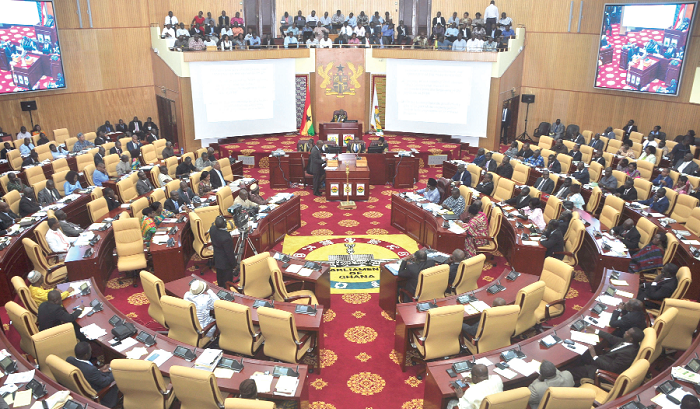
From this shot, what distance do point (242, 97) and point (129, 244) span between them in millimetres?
10840

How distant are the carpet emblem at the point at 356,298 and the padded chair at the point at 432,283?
52.1 inches

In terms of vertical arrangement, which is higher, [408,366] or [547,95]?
[547,95]

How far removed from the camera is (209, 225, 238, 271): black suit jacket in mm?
8453

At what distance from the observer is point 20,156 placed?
1377 centimetres

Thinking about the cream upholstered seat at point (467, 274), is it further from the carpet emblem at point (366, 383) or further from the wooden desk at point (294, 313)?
the wooden desk at point (294, 313)

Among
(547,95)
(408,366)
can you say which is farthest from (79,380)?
(547,95)

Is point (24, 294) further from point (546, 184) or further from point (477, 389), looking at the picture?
point (546, 184)

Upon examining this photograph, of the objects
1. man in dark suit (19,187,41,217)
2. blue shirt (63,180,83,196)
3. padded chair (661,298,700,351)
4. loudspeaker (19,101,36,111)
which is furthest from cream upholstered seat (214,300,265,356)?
loudspeaker (19,101,36,111)

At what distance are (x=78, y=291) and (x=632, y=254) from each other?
363 inches

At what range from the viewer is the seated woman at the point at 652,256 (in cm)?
884

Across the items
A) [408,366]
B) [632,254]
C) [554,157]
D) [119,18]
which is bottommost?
[408,366]

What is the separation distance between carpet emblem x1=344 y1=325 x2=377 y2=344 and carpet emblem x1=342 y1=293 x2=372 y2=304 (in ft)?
2.51

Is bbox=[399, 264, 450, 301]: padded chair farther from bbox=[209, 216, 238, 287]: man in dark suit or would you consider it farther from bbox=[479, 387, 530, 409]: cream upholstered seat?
bbox=[209, 216, 238, 287]: man in dark suit

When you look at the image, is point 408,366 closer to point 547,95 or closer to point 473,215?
point 473,215
